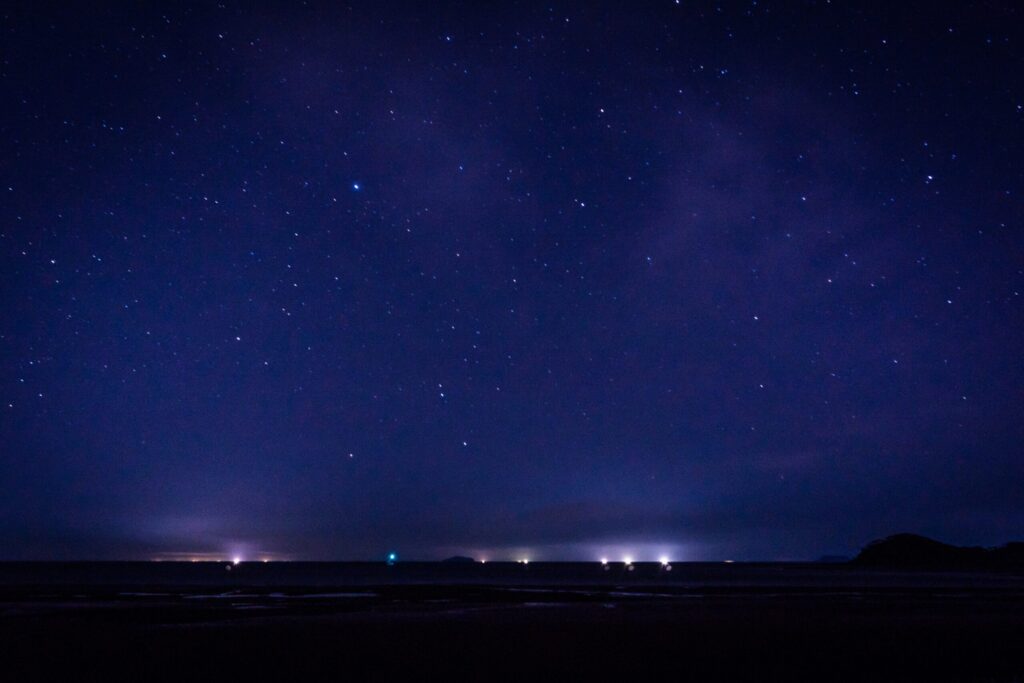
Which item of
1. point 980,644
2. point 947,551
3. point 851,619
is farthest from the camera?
point 947,551

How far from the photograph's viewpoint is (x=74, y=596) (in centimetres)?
4547

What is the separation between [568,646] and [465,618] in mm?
9985

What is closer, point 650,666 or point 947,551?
point 650,666

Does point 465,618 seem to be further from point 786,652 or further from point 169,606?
point 169,606

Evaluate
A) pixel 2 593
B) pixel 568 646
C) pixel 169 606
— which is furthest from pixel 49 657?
pixel 2 593

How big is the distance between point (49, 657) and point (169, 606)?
18.7 m

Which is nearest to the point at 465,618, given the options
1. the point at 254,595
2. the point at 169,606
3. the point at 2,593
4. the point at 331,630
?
the point at 331,630

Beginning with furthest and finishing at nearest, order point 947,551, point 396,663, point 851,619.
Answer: point 947,551 < point 851,619 < point 396,663

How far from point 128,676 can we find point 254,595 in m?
31.3

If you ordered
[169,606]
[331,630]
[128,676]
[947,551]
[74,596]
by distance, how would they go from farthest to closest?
[947,551], [74,596], [169,606], [331,630], [128,676]

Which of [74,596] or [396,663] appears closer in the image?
[396,663]

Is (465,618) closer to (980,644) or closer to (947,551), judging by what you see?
(980,644)

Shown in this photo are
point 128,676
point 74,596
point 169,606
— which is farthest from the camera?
point 74,596

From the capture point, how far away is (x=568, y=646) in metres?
21.4
